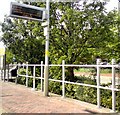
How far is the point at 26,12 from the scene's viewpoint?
11.4 m

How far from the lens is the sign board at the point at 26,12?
1109 cm

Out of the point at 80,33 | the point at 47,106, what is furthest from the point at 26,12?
the point at 47,106

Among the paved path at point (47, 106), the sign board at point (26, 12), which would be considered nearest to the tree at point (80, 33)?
the sign board at point (26, 12)

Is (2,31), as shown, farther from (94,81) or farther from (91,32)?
(94,81)

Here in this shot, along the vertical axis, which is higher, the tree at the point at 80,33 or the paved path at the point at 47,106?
the tree at the point at 80,33

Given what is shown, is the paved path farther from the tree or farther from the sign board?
the sign board

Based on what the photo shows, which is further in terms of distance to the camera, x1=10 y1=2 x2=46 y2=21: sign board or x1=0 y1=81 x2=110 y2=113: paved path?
x1=10 y1=2 x2=46 y2=21: sign board

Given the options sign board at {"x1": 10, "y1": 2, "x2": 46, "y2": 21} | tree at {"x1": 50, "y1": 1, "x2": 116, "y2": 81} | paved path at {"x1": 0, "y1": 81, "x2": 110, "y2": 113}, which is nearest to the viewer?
paved path at {"x1": 0, "y1": 81, "x2": 110, "y2": 113}

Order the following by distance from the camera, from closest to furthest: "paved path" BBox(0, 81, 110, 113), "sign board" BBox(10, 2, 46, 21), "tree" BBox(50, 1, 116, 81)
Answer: "paved path" BBox(0, 81, 110, 113)
"sign board" BBox(10, 2, 46, 21)
"tree" BBox(50, 1, 116, 81)

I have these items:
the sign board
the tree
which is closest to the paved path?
the tree

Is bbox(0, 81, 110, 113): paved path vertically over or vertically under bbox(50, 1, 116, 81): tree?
under

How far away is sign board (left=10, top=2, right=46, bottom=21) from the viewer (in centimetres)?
1109

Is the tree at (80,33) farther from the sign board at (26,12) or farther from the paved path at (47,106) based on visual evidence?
the paved path at (47,106)

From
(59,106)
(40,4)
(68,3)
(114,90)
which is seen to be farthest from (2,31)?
(114,90)
